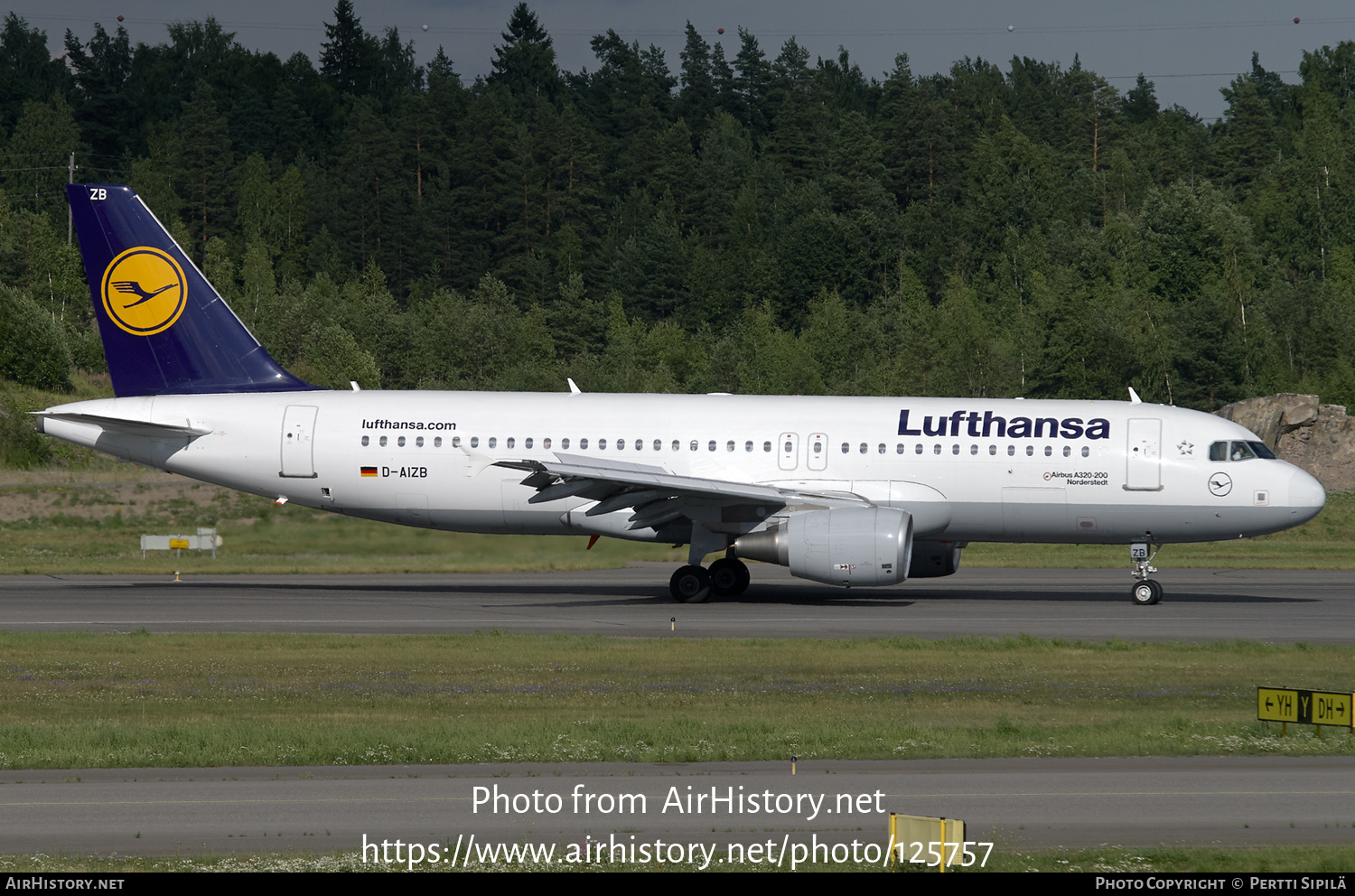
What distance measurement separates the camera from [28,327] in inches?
2571

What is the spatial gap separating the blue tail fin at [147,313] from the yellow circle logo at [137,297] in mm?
20

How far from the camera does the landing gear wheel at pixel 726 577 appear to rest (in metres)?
29.3

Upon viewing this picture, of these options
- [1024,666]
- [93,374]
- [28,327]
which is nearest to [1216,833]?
[1024,666]

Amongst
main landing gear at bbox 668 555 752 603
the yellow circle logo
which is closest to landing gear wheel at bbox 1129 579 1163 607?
main landing gear at bbox 668 555 752 603

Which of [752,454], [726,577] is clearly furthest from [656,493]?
[726,577]

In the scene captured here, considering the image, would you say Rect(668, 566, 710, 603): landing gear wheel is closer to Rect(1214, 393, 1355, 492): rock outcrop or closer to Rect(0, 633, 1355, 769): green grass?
Rect(0, 633, 1355, 769): green grass

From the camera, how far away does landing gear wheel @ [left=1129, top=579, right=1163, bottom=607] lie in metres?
28.2

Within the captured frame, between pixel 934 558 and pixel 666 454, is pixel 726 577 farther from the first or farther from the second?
pixel 934 558

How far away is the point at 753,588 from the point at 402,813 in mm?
20248

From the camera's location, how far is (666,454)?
2877 cm

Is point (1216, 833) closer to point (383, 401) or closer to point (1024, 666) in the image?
point (1024, 666)

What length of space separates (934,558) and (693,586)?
519cm

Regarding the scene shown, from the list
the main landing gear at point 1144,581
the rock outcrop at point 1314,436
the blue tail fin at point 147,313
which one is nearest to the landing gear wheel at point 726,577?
the main landing gear at point 1144,581

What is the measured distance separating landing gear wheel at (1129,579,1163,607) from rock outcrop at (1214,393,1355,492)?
27947 millimetres
